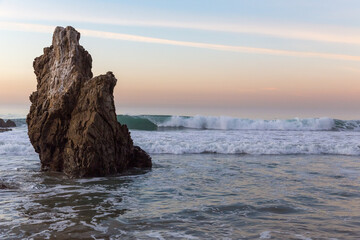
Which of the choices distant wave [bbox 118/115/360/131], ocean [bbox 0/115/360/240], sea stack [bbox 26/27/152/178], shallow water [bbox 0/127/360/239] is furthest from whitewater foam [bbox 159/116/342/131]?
sea stack [bbox 26/27/152/178]

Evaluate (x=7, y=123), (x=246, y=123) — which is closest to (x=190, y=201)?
(x=246, y=123)

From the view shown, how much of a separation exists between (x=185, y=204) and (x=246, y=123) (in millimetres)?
31253

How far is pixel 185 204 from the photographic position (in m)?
6.76

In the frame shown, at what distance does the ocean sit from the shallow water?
1 centimetres

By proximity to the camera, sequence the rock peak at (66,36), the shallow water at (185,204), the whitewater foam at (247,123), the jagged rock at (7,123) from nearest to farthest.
Answer: 1. the shallow water at (185,204)
2. the rock peak at (66,36)
3. the jagged rock at (7,123)
4. the whitewater foam at (247,123)

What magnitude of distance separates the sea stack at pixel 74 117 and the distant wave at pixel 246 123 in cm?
2510

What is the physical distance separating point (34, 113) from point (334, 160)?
459 inches

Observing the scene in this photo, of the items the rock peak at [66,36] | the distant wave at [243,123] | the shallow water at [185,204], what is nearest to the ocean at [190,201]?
the shallow water at [185,204]

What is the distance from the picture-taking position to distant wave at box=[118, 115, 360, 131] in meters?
36.7

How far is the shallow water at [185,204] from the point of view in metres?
5.16

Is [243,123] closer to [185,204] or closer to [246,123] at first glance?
[246,123]

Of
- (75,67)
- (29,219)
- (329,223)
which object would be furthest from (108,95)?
(329,223)

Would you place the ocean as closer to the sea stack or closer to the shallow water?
the shallow water

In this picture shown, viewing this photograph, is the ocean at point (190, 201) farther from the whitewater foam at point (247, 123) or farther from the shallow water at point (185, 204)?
the whitewater foam at point (247, 123)
